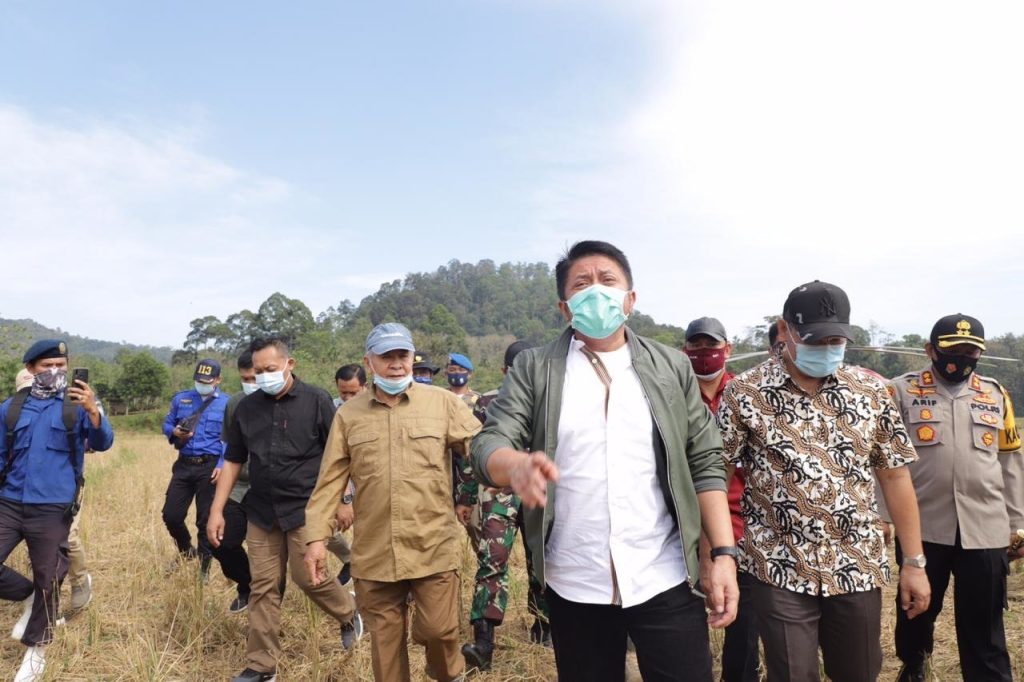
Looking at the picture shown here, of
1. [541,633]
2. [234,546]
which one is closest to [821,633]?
[541,633]

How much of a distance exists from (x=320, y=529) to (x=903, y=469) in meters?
2.51

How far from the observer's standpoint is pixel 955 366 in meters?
3.35

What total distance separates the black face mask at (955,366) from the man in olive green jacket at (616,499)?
1863 millimetres

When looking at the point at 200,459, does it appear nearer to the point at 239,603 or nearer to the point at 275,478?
the point at 239,603

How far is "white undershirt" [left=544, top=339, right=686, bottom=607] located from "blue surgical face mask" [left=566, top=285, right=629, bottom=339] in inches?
6.8

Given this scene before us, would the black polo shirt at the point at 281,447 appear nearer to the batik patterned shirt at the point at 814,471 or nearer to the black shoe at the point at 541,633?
the black shoe at the point at 541,633

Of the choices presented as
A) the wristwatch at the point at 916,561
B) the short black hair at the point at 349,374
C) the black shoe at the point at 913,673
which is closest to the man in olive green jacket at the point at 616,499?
the wristwatch at the point at 916,561

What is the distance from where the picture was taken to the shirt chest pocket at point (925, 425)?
132 inches

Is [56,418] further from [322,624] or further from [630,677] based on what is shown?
[630,677]

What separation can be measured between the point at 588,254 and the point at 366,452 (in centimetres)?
163

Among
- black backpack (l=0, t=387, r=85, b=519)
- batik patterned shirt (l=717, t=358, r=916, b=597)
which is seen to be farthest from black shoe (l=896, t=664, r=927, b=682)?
black backpack (l=0, t=387, r=85, b=519)

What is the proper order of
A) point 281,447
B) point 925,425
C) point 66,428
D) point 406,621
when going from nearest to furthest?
point 406,621 → point 925,425 → point 281,447 → point 66,428

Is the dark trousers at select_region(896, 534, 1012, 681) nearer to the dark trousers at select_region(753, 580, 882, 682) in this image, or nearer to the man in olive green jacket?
the dark trousers at select_region(753, 580, 882, 682)

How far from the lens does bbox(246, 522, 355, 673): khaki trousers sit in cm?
377
